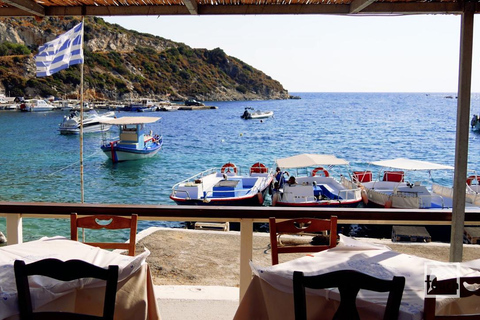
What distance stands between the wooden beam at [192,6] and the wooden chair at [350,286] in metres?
1.94

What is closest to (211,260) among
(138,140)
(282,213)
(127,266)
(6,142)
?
(282,213)

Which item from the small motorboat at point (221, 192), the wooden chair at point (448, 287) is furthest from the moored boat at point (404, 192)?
the wooden chair at point (448, 287)

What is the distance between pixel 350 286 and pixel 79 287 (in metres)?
1.02

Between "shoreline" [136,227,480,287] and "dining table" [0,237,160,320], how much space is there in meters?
4.57

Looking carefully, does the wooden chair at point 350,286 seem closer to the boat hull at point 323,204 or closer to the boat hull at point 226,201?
the boat hull at point 323,204

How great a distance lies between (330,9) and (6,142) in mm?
45588

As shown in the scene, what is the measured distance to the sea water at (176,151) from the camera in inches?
978

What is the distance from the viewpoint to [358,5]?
9.70ft

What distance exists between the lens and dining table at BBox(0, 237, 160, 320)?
5.78ft

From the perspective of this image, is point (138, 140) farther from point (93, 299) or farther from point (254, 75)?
point (254, 75)

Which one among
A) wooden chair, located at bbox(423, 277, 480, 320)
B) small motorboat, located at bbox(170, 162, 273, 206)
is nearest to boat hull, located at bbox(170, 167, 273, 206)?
small motorboat, located at bbox(170, 162, 273, 206)

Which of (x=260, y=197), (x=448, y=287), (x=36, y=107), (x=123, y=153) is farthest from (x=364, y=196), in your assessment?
(x=36, y=107)

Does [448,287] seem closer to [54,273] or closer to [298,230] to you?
[298,230]

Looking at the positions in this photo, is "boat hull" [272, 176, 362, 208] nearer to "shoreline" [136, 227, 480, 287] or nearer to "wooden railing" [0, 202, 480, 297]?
"shoreline" [136, 227, 480, 287]
